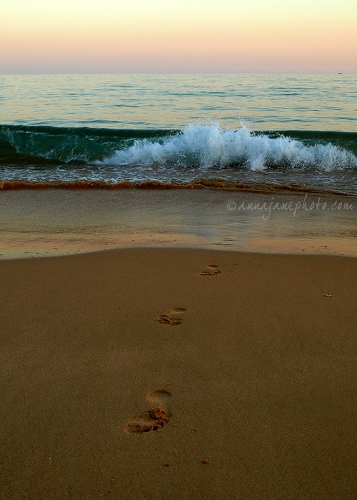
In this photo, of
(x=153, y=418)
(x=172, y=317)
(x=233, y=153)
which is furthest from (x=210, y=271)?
(x=233, y=153)

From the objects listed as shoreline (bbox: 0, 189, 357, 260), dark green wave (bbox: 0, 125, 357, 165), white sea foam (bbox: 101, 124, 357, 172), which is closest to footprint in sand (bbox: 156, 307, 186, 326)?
shoreline (bbox: 0, 189, 357, 260)

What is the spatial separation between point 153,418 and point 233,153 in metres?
10.0

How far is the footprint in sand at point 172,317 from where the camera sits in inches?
136

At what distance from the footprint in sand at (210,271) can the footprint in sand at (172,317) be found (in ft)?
2.69

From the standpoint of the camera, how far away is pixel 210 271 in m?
4.54

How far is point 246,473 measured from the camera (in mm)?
2090

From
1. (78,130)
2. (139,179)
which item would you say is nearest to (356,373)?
(139,179)

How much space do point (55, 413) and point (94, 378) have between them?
343 mm

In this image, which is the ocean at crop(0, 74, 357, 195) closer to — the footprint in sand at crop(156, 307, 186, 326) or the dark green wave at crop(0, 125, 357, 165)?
the dark green wave at crop(0, 125, 357, 165)

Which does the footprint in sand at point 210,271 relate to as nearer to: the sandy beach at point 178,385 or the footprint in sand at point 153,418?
the sandy beach at point 178,385

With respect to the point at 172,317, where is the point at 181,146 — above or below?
below

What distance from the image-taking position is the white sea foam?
11531mm

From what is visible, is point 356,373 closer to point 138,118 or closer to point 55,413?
point 55,413

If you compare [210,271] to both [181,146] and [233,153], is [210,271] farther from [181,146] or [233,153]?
[181,146]
